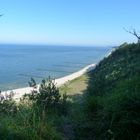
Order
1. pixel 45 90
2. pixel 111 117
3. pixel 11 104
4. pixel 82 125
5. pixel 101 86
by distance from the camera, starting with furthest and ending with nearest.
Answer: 1. pixel 101 86
2. pixel 45 90
3. pixel 11 104
4. pixel 82 125
5. pixel 111 117

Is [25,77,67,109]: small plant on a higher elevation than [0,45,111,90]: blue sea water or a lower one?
higher

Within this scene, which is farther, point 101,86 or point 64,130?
point 101,86

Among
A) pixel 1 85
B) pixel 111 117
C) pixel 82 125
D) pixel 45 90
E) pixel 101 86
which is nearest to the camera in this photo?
pixel 111 117

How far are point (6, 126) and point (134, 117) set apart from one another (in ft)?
8.01

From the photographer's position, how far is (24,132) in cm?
734

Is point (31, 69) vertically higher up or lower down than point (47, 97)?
lower down

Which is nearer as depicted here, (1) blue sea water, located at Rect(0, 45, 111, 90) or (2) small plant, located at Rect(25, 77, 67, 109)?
(2) small plant, located at Rect(25, 77, 67, 109)

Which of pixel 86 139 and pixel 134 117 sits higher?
pixel 134 117

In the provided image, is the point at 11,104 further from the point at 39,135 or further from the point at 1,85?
the point at 1,85

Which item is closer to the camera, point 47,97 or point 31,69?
point 47,97

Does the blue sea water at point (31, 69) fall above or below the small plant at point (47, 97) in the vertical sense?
below

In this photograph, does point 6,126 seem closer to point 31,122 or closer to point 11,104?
point 31,122

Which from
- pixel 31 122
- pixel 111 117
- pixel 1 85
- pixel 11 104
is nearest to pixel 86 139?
pixel 111 117

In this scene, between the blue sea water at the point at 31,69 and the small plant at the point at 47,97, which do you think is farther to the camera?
the blue sea water at the point at 31,69
